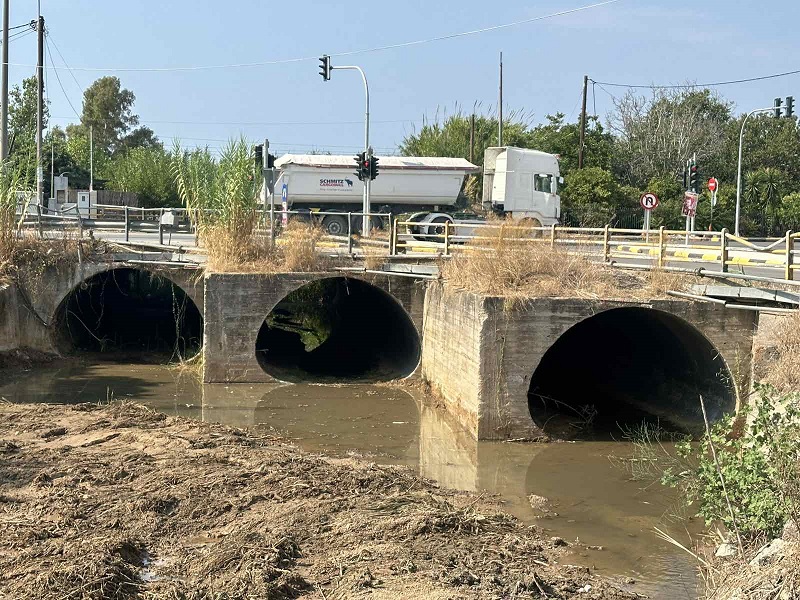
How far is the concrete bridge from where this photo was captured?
1605cm

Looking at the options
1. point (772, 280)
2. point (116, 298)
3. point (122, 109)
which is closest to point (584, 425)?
point (772, 280)

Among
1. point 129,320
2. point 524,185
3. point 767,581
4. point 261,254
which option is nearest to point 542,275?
point 261,254

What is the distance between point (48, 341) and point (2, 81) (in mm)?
11897

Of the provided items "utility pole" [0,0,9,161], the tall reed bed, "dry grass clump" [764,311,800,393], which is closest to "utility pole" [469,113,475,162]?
"utility pole" [0,0,9,161]

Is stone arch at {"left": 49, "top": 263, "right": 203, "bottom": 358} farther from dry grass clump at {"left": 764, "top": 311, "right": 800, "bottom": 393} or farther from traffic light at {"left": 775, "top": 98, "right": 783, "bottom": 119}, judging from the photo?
traffic light at {"left": 775, "top": 98, "right": 783, "bottom": 119}

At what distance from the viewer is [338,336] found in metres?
27.4

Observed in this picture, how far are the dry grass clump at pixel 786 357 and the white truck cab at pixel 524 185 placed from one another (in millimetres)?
21138

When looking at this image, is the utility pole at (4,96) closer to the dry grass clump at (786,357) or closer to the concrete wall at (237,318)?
the concrete wall at (237,318)

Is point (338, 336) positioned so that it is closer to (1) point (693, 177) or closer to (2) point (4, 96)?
(1) point (693, 177)

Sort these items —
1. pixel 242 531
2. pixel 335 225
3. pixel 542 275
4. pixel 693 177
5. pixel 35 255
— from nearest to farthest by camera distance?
pixel 242 531 < pixel 542 275 < pixel 35 255 < pixel 693 177 < pixel 335 225

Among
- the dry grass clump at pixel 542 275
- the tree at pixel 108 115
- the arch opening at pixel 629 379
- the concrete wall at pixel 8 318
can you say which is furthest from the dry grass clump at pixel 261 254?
the tree at pixel 108 115

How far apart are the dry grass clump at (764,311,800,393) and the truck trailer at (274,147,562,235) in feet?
68.6

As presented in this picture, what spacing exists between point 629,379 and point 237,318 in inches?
325

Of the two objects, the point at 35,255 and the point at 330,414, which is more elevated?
the point at 35,255
